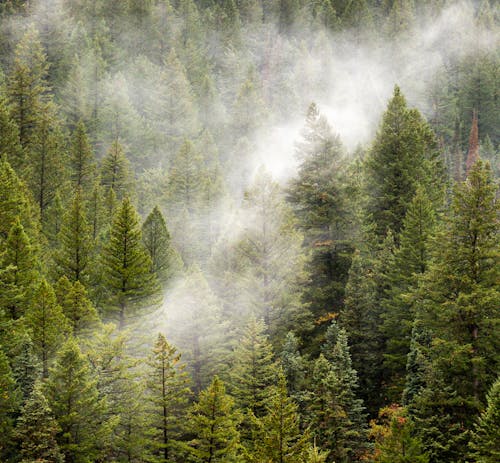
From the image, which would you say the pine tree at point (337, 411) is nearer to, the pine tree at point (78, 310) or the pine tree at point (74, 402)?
the pine tree at point (74, 402)

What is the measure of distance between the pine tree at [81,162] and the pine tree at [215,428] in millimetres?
30402

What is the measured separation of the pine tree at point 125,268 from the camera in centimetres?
2950

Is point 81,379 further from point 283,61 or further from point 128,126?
point 283,61

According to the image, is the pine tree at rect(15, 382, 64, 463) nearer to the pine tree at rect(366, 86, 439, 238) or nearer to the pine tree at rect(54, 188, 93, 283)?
the pine tree at rect(54, 188, 93, 283)

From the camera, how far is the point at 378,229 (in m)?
38.9

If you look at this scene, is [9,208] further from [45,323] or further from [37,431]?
[37,431]

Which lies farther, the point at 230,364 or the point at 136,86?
the point at 136,86

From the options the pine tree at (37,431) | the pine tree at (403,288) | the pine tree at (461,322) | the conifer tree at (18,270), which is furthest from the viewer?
the pine tree at (403,288)

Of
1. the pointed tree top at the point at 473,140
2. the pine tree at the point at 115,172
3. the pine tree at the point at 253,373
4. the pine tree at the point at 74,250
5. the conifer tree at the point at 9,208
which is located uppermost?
the pointed tree top at the point at 473,140

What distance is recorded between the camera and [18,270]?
2791 cm

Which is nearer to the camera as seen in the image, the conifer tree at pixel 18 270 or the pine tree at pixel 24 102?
the conifer tree at pixel 18 270

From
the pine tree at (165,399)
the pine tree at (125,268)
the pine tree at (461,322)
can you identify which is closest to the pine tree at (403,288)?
the pine tree at (461,322)

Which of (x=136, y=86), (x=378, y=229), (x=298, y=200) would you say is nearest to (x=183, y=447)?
(x=298, y=200)

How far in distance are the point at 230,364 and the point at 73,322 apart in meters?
9.05
